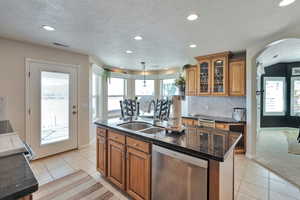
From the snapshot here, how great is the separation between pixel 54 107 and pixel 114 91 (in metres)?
2.67

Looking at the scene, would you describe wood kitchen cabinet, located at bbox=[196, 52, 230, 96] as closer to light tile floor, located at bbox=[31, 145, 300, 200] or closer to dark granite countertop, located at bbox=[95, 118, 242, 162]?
light tile floor, located at bbox=[31, 145, 300, 200]

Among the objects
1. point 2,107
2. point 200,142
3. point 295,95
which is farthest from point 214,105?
point 2,107

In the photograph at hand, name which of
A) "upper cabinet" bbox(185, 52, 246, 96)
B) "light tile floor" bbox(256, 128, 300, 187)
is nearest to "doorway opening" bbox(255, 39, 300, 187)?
"light tile floor" bbox(256, 128, 300, 187)

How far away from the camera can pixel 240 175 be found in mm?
2654

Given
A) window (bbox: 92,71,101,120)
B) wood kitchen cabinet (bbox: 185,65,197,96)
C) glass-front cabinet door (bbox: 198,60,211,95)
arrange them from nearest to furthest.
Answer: glass-front cabinet door (bbox: 198,60,211,95), wood kitchen cabinet (bbox: 185,65,197,96), window (bbox: 92,71,101,120)

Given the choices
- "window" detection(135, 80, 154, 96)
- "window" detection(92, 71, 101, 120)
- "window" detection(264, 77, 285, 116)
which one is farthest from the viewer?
"window" detection(135, 80, 154, 96)

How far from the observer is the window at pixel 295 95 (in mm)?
5754

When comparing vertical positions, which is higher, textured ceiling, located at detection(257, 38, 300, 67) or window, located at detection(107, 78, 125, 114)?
textured ceiling, located at detection(257, 38, 300, 67)

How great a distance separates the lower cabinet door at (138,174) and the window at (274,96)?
21.0 ft

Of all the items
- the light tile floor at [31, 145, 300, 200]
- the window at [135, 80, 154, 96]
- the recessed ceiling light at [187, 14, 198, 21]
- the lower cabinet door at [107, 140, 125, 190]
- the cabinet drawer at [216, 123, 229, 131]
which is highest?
the recessed ceiling light at [187, 14, 198, 21]

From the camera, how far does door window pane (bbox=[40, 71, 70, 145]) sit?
334cm

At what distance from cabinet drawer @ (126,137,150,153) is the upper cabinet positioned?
9.34 ft

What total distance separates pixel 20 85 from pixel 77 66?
1238mm

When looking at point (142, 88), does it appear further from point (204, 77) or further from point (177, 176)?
point (177, 176)
